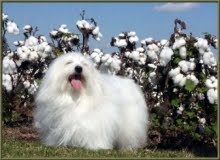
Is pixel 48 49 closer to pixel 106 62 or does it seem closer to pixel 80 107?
pixel 106 62

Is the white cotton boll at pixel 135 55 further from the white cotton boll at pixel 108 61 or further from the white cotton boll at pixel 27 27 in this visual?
the white cotton boll at pixel 27 27

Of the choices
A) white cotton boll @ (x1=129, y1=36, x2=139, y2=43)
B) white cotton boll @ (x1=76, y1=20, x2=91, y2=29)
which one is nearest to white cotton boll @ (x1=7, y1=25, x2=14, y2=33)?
white cotton boll @ (x1=76, y1=20, x2=91, y2=29)

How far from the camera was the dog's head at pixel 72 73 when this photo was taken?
8.02 m

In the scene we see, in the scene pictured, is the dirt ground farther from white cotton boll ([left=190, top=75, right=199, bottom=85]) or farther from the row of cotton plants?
A: white cotton boll ([left=190, top=75, right=199, bottom=85])

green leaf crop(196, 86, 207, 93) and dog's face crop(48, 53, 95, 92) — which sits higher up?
dog's face crop(48, 53, 95, 92)

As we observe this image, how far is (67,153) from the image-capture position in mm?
7934

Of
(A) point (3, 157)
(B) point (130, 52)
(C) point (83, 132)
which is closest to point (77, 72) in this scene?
(C) point (83, 132)

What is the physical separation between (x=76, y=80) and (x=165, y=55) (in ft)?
4.25

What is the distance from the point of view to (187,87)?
8.35 meters

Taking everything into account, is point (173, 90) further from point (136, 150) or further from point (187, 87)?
point (136, 150)

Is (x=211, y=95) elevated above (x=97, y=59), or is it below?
below

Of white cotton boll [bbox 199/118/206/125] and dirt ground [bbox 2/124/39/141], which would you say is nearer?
white cotton boll [bbox 199/118/206/125]

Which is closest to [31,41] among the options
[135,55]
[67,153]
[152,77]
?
[135,55]

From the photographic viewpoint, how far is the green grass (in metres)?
7.88
